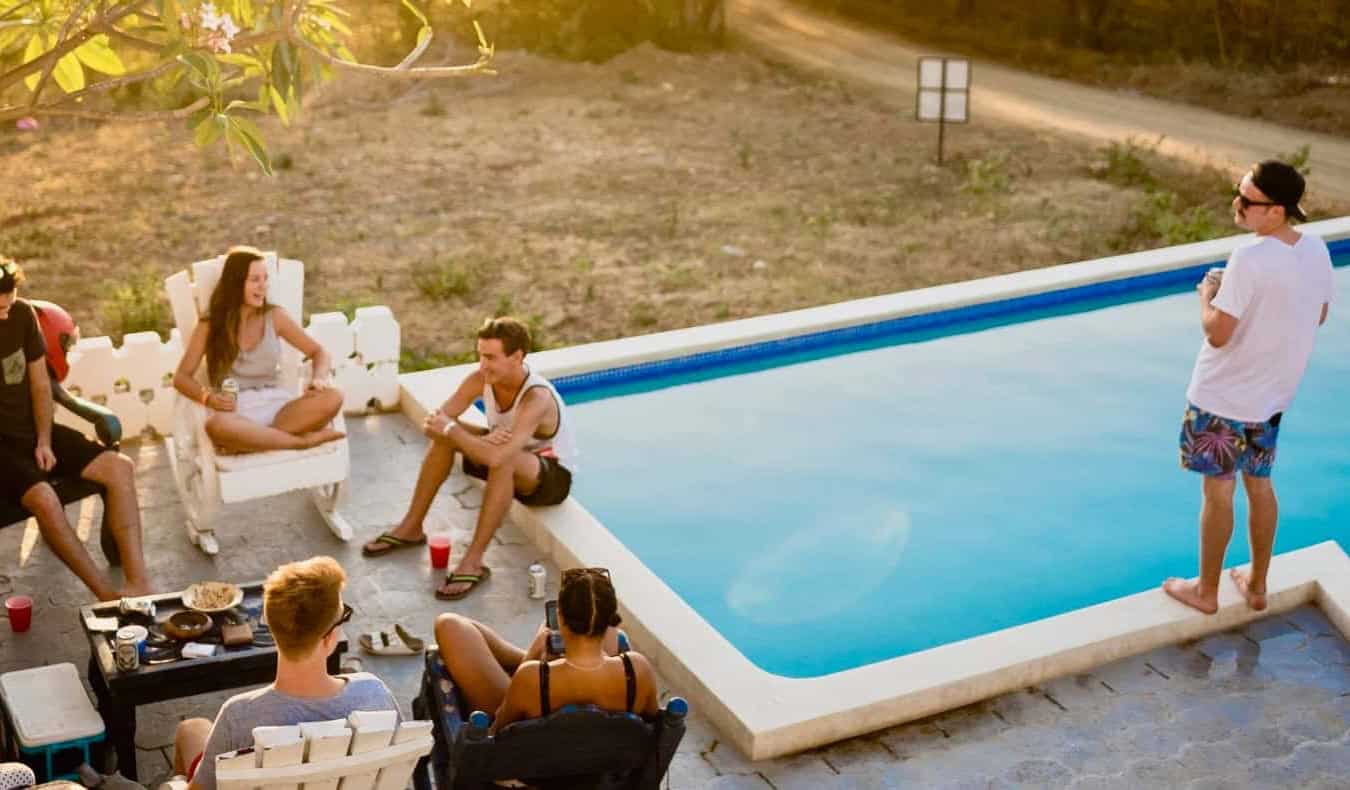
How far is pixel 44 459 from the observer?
6.36 metres

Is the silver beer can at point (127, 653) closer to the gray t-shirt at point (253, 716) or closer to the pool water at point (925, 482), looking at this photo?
the gray t-shirt at point (253, 716)

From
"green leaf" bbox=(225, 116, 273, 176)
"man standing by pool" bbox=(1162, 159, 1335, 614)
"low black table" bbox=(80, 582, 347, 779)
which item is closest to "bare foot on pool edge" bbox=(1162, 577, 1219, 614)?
"man standing by pool" bbox=(1162, 159, 1335, 614)

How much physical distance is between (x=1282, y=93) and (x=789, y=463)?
1287 cm

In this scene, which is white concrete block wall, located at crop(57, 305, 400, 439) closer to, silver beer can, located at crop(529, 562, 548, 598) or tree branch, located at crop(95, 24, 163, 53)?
silver beer can, located at crop(529, 562, 548, 598)

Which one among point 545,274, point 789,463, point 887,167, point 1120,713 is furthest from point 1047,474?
point 887,167

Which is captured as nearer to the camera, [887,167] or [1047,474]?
[1047,474]

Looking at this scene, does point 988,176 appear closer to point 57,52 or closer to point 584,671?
point 584,671

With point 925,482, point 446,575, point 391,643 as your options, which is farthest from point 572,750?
point 925,482

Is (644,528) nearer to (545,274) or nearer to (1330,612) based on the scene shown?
(1330,612)

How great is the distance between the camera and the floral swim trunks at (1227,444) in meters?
5.95

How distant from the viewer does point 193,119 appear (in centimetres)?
402

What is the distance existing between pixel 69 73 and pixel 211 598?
1879mm

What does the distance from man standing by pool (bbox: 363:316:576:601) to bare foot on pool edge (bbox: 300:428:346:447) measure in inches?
15.6

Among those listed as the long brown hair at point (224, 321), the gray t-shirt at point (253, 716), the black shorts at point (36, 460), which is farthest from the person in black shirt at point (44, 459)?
the gray t-shirt at point (253, 716)
